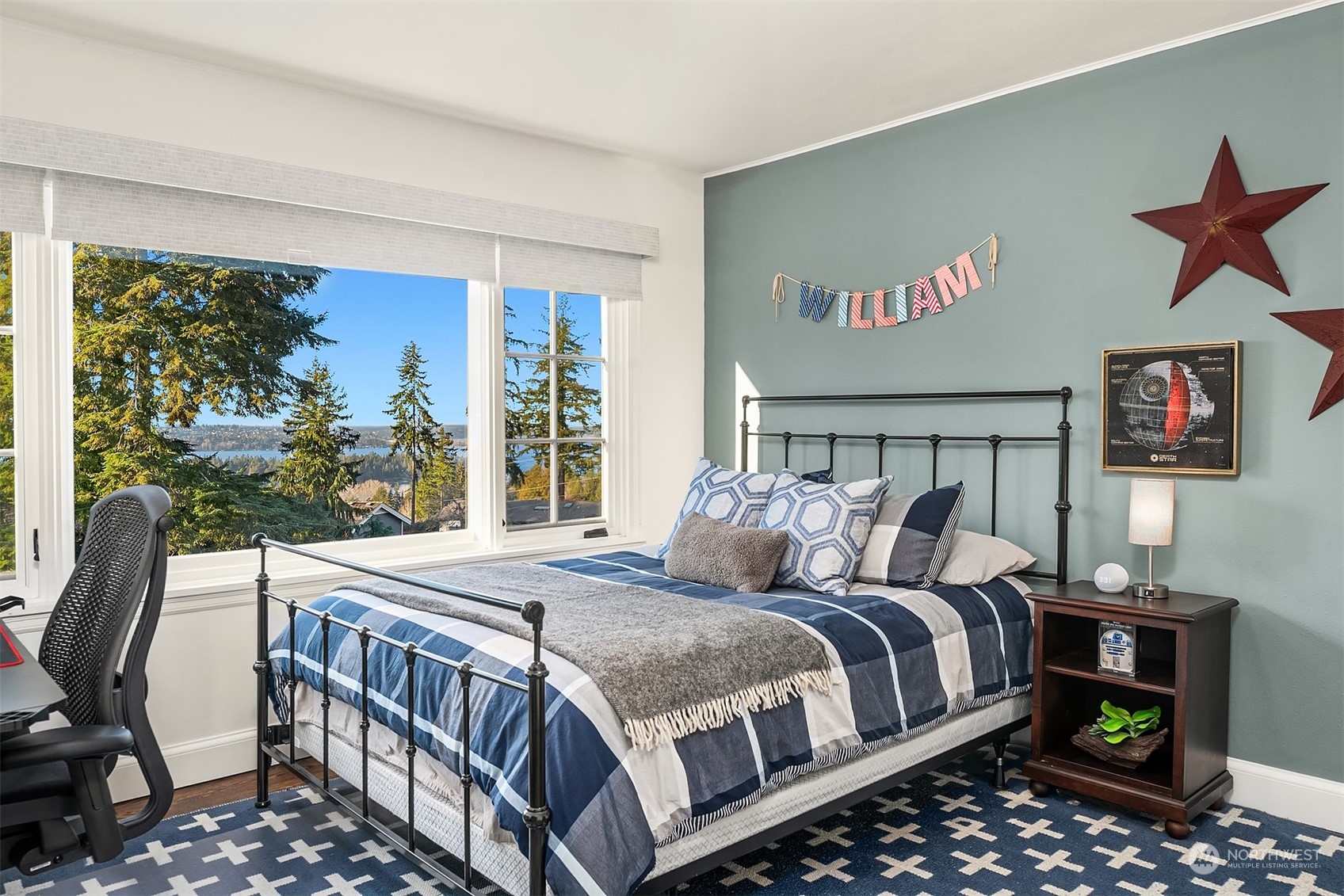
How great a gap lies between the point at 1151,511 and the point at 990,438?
0.72 m

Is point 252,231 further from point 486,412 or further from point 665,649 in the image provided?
point 665,649

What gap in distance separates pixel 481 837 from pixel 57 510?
6.11 ft

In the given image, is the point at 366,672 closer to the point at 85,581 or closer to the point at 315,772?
the point at 85,581

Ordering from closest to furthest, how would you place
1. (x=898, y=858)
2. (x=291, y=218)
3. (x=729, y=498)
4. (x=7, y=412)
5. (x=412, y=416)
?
(x=898, y=858)
(x=7, y=412)
(x=291, y=218)
(x=729, y=498)
(x=412, y=416)

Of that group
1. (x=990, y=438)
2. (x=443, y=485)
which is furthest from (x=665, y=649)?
(x=443, y=485)

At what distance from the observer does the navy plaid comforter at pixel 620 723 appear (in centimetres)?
186

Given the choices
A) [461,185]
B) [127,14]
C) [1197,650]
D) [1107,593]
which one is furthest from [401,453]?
[1197,650]

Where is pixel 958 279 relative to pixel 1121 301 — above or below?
above

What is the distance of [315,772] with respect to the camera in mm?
3086

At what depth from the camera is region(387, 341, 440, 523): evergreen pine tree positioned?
387cm

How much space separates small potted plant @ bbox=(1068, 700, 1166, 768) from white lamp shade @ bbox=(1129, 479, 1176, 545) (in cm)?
54

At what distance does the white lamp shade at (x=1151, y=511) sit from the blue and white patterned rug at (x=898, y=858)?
843 mm

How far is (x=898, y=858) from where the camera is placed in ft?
8.21

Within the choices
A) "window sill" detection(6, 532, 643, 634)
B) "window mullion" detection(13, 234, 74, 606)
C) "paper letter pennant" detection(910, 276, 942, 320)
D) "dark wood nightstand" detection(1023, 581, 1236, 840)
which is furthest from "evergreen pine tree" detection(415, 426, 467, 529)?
"dark wood nightstand" detection(1023, 581, 1236, 840)
